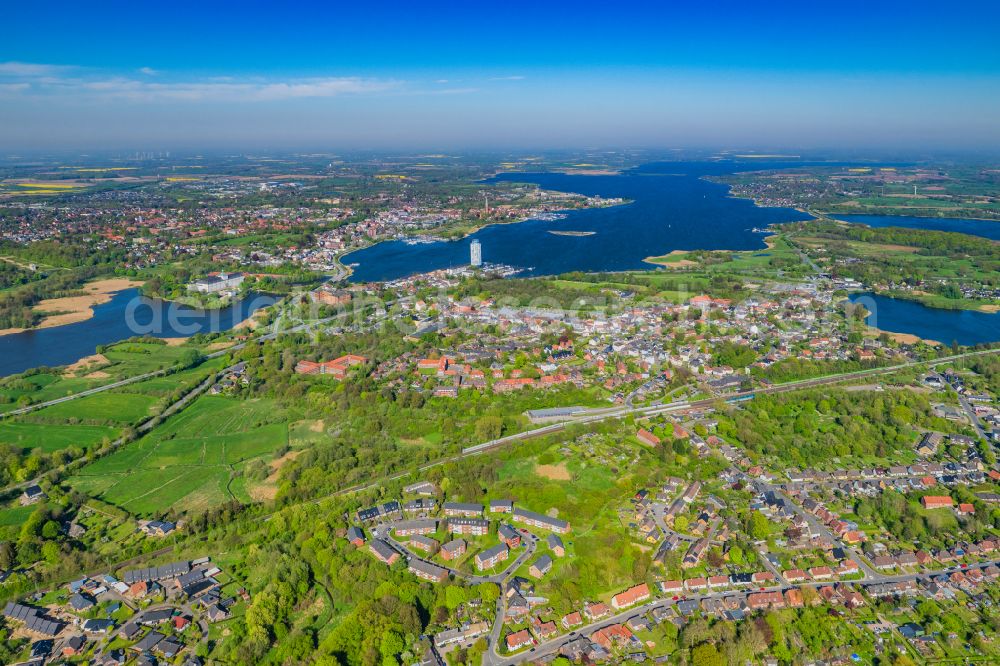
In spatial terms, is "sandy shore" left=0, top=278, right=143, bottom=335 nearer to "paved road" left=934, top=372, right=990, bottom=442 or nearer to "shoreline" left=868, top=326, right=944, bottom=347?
"paved road" left=934, top=372, right=990, bottom=442

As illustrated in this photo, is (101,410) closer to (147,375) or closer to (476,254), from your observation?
(147,375)

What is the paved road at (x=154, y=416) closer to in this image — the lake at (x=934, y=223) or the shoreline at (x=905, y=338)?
the shoreline at (x=905, y=338)

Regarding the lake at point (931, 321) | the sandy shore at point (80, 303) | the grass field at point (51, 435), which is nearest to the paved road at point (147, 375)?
the grass field at point (51, 435)

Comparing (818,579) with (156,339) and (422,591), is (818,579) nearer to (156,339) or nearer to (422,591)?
(422,591)

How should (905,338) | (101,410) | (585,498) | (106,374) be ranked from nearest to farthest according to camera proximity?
1. (585,498)
2. (101,410)
3. (106,374)
4. (905,338)

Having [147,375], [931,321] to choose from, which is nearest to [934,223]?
[931,321]

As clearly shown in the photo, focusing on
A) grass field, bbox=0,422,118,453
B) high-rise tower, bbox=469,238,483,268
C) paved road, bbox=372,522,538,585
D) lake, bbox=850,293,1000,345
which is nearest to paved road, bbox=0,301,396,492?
grass field, bbox=0,422,118,453
